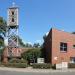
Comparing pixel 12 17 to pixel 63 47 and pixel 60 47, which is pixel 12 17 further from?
pixel 63 47

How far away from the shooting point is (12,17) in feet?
184

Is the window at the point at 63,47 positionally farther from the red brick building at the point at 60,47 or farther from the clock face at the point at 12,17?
the clock face at the point at 12,17

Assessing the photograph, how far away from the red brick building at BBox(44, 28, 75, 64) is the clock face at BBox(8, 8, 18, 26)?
33.1 feet

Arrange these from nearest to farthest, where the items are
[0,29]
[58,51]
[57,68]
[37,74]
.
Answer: [37,74] → [57,68] → [58,51] → [0,29]

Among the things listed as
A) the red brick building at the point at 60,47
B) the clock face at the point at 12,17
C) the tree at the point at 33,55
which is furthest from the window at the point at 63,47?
the clock face at the point at 12,17

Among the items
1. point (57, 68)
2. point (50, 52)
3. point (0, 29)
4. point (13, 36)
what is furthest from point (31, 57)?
point (0, 29)

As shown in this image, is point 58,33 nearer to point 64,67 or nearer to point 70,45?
point 70,45

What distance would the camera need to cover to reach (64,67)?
41.2m

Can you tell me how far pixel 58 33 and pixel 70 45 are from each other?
3.55 m

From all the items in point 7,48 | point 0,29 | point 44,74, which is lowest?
point 44,74

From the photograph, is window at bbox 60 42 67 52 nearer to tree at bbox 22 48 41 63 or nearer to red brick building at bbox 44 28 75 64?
red brick building at bbox 44 28 75 64

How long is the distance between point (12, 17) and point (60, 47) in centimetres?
1331

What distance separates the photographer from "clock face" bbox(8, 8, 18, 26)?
55875mm

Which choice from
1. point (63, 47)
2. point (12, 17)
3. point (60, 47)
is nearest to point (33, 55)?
point (60, 47)
